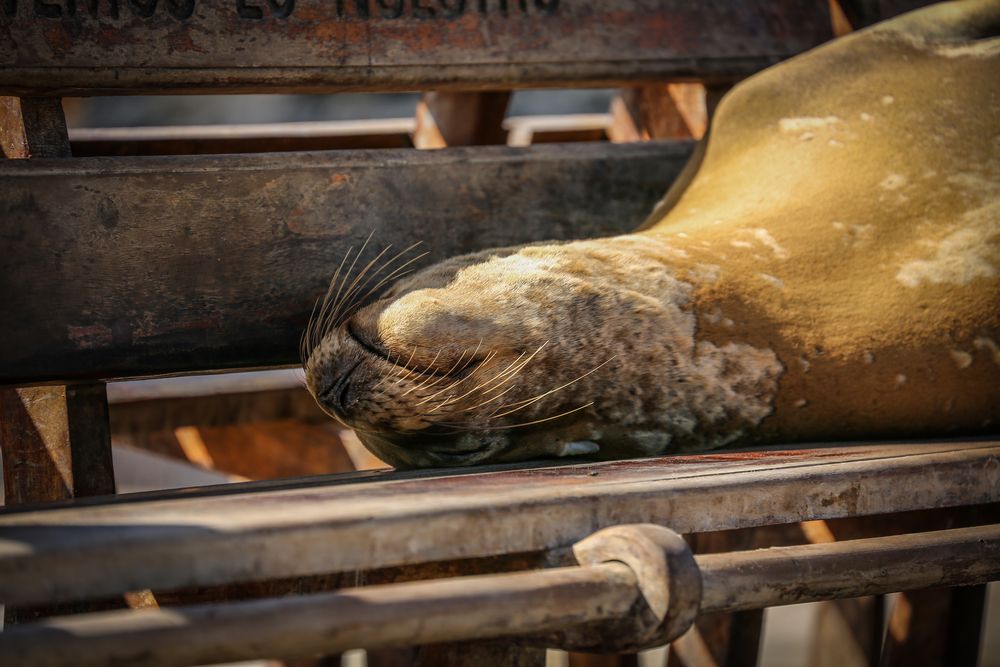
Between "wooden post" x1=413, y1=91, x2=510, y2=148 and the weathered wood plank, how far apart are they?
34cm

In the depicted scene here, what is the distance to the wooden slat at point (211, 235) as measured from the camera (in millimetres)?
1652

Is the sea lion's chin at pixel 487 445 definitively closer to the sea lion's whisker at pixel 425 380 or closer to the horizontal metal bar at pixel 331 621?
the sea lion's whisker at pixel 425 380

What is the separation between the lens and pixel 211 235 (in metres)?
1.77

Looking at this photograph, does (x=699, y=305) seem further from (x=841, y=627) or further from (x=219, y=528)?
(x=841, y=627)

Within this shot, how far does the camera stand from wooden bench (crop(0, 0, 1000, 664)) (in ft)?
3.15

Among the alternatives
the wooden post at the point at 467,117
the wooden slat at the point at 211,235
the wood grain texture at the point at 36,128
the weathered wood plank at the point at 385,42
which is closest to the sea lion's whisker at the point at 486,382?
the wooden slat at the point at 211,235

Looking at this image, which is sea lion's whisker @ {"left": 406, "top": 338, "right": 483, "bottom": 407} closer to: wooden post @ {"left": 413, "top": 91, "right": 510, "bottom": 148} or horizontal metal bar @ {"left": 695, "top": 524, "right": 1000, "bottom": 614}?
horizontal metal bar @ {"left": 695, "top": 524, "right": 1000, "bottom": 614}

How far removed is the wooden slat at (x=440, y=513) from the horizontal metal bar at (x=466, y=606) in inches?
1.9

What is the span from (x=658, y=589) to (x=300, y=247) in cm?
107

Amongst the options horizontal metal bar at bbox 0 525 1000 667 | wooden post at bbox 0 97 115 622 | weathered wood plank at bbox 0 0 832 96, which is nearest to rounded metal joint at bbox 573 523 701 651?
horizontal metal bar at bbox 0 525 1000 667

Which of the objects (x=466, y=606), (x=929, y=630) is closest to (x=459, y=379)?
(x=466, y=606)

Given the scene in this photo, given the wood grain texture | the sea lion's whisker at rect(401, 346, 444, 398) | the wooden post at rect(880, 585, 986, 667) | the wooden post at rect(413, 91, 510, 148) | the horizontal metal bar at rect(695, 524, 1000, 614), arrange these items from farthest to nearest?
1. the wooden post at rect(413, 91, 510, 148)
2. the wooden post at rect(880, 585, 986, 667)
3. the wood grain texture
4. the sea lion's whisker at rect(401, 346, 444, 398)
5. the horizontal metal bar at rect(695, 524, 1000, 614)

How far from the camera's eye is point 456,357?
1.41 m

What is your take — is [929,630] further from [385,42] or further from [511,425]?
[385,42]
